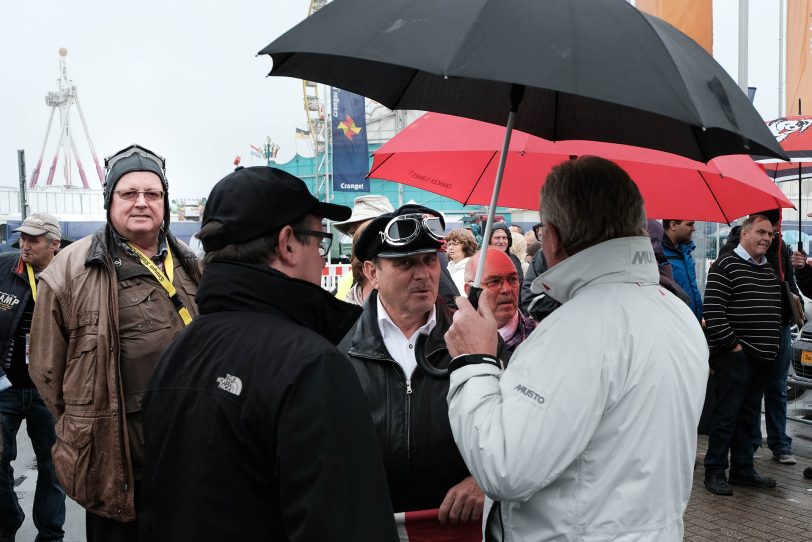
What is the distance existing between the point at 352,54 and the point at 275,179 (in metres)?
0.41

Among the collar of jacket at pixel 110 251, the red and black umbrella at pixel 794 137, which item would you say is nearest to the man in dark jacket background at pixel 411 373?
the collar of jacket at pixel 110 251

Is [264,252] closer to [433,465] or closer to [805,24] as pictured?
[433,465]

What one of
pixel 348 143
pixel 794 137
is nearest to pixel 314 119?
pixel 348 143

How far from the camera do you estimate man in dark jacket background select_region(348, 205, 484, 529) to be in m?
2.60

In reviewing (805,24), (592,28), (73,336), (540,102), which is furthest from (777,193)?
(805,24)

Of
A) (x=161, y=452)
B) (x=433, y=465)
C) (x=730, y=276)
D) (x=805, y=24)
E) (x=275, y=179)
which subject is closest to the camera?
(x=161, y=452)

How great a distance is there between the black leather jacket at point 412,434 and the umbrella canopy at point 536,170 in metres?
1.08

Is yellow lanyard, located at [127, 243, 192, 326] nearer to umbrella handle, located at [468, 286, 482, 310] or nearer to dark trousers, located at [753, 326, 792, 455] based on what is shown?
umbrella handle, located at [468, 286, 482, 310]

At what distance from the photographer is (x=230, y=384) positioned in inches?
64.3

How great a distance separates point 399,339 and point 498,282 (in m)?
1.61

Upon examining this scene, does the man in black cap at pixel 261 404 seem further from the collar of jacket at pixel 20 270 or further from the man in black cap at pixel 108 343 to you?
the collar of jacket at pixel 20 270

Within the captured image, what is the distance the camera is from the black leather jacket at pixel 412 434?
2.60 metres

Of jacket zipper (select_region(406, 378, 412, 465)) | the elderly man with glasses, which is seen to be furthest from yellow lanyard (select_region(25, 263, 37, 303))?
jacket zipper (select_region(406, 378, 412, 465))

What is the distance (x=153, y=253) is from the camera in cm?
365
